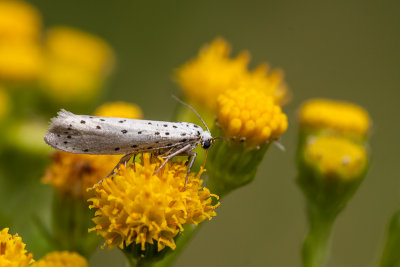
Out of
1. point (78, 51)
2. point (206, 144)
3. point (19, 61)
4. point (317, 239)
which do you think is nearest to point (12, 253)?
point (206, 144)

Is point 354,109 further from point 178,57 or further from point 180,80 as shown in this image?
point 178,57

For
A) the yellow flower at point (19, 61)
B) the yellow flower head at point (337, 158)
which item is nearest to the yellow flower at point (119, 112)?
the yellow flower head at point (337, 158)

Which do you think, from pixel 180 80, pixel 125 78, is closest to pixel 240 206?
pixel 125 78

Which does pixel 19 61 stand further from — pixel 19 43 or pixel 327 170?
pixel 327 170

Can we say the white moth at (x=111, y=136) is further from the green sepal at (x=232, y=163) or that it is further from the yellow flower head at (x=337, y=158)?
the yellow flower head at (x=337, y=158)

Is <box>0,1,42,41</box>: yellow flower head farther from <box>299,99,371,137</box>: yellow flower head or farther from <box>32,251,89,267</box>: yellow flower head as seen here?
<box>32,251,89,267</box>: yellow flower head
